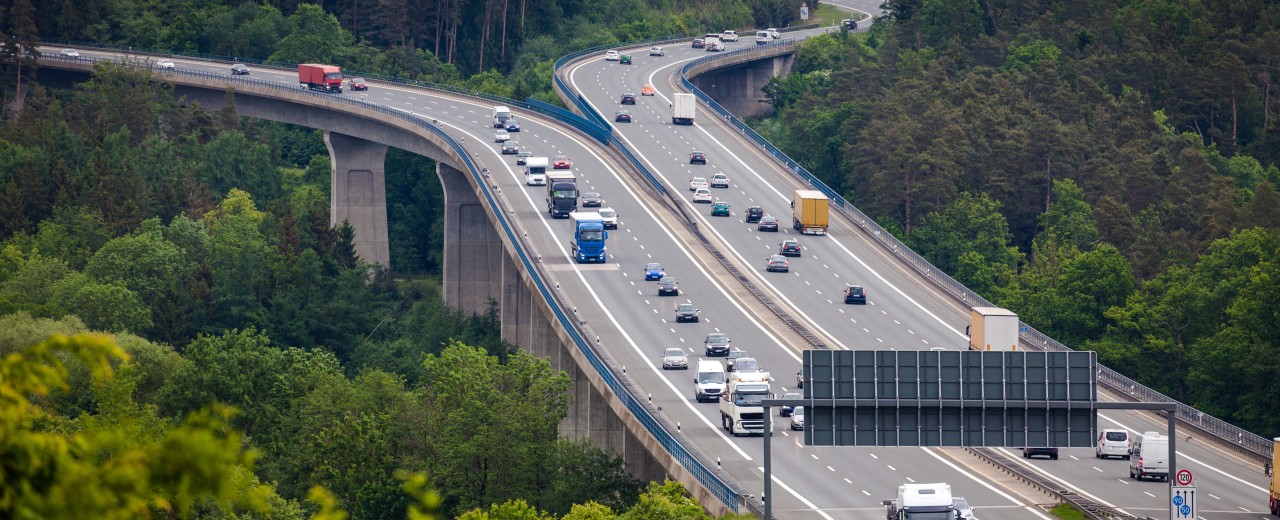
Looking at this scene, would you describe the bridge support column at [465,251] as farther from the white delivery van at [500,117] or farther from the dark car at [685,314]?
the dark car at [685,314]

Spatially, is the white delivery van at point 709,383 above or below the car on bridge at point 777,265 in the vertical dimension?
below

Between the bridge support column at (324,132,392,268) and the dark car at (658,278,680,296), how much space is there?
2351 inches

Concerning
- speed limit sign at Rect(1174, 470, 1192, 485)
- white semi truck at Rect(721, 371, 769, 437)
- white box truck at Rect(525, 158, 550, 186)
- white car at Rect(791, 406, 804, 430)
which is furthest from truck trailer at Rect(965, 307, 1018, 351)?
white box truck at Rect(525, 158, 550, 186)

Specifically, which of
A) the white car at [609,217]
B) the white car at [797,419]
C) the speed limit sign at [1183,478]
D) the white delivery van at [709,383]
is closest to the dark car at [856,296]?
the white delivery van at [709,383]

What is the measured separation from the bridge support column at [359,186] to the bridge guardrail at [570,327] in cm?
406

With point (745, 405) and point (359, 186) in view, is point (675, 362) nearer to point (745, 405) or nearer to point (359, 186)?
point (745, 405)

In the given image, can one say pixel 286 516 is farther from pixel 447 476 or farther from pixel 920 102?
pixel 920 102

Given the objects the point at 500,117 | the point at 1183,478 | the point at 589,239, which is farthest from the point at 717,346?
the point at 500,117

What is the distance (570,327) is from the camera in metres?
89.7

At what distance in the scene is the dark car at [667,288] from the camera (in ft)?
334

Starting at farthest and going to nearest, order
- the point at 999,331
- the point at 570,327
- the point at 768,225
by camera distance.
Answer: the point at 768,225, the point at 570,327, the point at 999,331

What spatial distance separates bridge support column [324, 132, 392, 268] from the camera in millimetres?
156875

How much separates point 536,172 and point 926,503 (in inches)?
3125

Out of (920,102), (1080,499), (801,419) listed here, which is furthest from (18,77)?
(1080,499)
